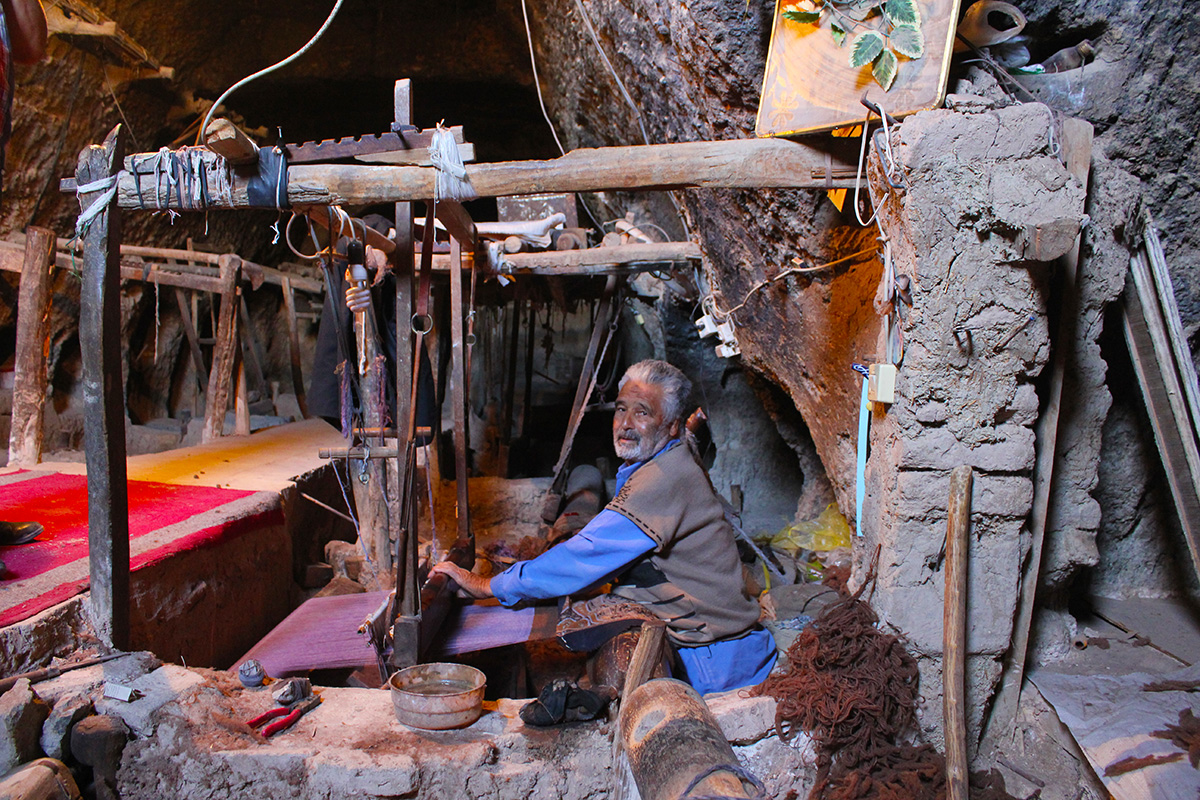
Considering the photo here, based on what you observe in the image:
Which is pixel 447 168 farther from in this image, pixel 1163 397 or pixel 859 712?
pixel 1163 397

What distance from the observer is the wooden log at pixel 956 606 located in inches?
89.7

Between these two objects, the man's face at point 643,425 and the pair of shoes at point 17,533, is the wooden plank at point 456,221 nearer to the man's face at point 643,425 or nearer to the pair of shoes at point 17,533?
the man's face at point 643,425

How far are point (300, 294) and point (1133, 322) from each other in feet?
44.9

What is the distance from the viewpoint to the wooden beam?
8.55 ft

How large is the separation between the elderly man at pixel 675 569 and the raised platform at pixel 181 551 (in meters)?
1.83

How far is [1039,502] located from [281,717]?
303 centimetres

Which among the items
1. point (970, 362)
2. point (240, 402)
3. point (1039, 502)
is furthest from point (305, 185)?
point (240, 402)

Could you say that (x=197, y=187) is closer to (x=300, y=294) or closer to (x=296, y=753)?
(x=296, y=753)

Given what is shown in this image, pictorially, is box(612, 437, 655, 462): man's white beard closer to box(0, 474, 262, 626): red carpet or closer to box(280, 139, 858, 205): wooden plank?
box(280, 139, 858, 205): wooden plank

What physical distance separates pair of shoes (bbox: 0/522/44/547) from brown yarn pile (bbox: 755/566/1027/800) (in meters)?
3.67

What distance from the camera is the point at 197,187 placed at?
8.54 ft

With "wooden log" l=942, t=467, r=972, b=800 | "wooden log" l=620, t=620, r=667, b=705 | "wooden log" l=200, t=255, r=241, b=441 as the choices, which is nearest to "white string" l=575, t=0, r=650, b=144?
"wooden log" l=942, t=467, r=972, b=800

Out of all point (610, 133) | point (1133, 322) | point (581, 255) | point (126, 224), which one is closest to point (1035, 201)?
point (1133, 322)

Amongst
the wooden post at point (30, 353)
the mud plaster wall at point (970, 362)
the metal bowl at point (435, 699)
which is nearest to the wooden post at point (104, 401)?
the metal bowl at point (435, 699)
